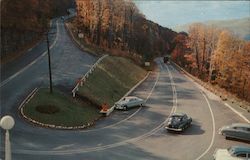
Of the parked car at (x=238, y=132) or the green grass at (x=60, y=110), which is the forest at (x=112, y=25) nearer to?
the green grass at (x=60, y=110)

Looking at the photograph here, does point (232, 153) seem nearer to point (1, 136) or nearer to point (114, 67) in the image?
point (1, 136)

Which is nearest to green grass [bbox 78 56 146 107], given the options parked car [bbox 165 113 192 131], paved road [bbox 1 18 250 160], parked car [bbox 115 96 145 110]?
parked car [bbox 115 96 145 110]

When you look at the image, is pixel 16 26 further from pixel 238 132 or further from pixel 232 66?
pixel 232 66

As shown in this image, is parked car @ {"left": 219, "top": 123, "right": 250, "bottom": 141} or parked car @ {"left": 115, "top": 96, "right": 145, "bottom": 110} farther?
parked car @ {"left": 115, "top": 96, "right": 145, "bottom": 110}

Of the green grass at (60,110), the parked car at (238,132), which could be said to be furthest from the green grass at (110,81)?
the parked car at (238,132)

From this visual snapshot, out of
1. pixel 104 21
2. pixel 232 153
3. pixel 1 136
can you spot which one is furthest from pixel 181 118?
pixel 104 21

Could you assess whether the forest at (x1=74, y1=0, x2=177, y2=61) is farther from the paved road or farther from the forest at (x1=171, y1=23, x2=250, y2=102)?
the paved road

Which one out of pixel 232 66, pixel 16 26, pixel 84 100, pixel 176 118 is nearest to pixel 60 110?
pixel 84 100
